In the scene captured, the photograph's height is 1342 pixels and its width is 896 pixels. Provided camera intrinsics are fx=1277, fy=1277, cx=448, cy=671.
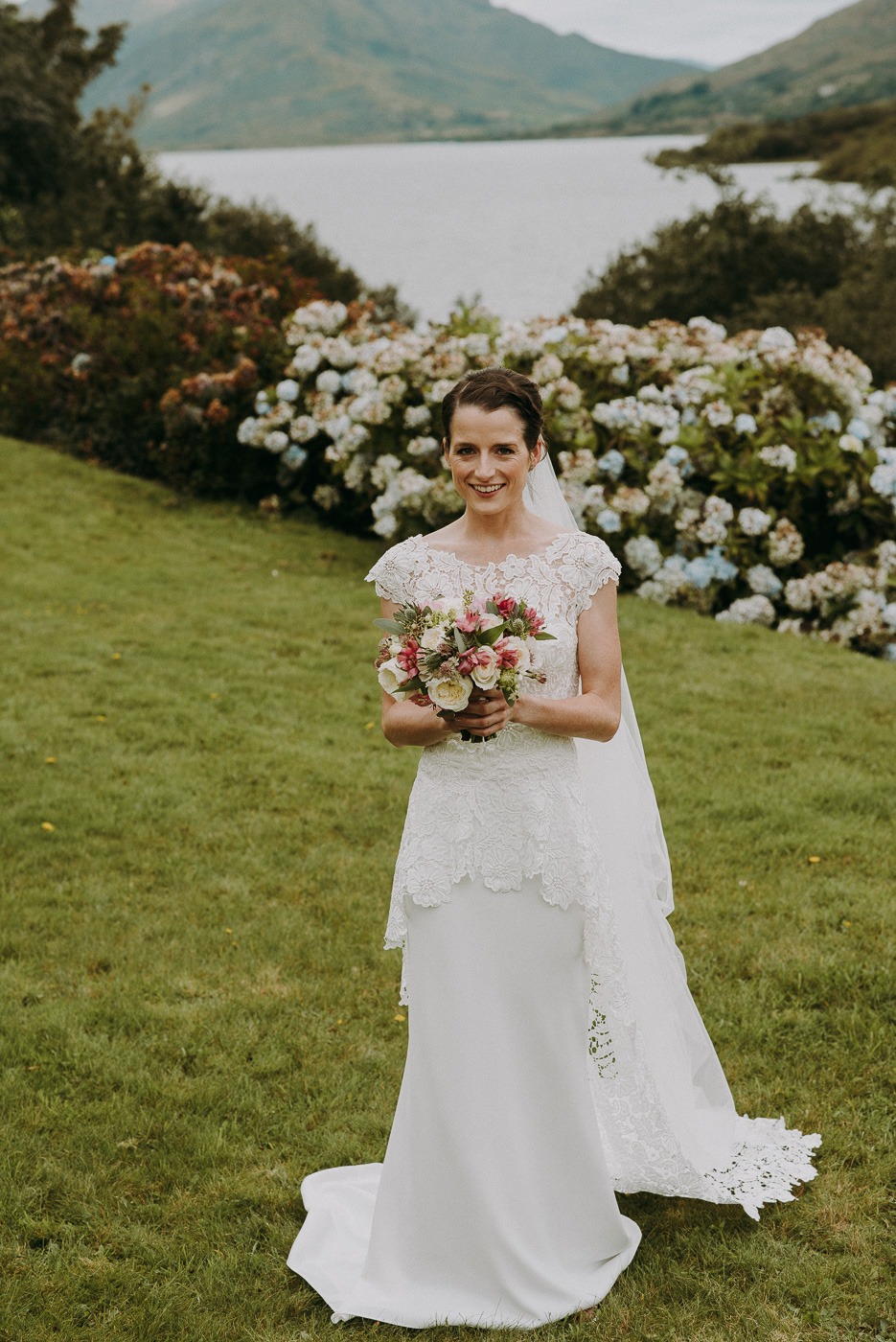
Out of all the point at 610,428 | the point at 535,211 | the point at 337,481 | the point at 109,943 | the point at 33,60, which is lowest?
the point at 109,943

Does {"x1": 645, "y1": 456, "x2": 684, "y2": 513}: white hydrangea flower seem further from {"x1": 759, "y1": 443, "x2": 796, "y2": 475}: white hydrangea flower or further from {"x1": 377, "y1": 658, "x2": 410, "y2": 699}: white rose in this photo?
{"x1": 377, "y1": 658, "x2": 410, "y2": 699}: white rose

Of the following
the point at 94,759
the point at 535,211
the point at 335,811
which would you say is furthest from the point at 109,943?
the point at 535,211

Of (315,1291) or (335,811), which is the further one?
(335,811)

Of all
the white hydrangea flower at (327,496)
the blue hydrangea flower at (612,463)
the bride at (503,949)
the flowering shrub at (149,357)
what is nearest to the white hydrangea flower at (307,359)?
the flowering shrub at (149,357)

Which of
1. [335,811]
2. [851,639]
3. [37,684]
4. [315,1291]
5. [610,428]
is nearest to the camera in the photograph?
[315,1291]

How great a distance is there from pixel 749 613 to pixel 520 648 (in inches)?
336

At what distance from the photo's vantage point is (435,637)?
3158 millimetres

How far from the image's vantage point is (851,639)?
11.2 metres

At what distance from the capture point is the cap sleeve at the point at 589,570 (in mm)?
3580

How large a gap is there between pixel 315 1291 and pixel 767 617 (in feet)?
27.8

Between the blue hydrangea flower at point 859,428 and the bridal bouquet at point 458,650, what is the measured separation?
906 centimetres

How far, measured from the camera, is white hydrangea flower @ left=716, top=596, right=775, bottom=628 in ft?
37.1

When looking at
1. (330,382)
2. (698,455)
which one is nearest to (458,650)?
(698,455)

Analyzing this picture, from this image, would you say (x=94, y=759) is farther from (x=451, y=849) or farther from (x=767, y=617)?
(x=767, y=617)
